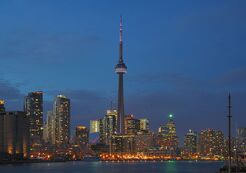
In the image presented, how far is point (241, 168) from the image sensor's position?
9219 centimetres
